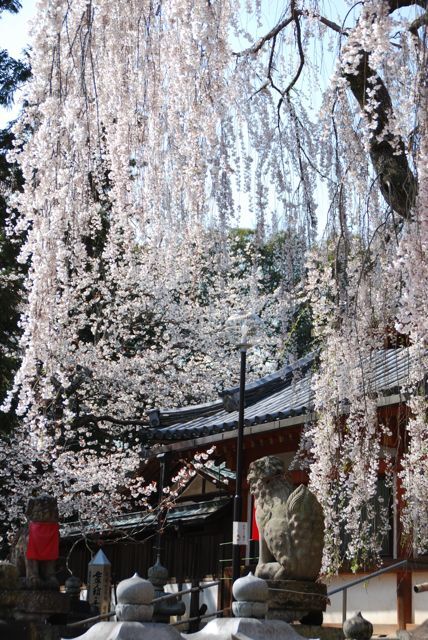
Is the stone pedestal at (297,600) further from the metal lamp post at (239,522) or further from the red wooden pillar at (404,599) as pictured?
the metal lamp post at (239,522)

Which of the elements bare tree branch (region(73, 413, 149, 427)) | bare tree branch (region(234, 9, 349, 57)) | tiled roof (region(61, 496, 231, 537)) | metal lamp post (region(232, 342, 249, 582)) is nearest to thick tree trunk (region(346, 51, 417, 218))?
bare tree branch (region(234, 9, 349, 57))

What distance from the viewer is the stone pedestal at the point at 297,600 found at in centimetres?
785

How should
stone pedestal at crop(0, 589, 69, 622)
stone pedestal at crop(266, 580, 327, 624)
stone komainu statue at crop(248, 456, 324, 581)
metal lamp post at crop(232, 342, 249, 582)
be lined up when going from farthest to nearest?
metal lamp post at crop(232, 342, 249, 582), stone pedestal at crop(0, 589, 69, 622), stone komainu statue at crop(248, 456, 324, 581), stone pedestal at crop(266, 580, 327, 624)

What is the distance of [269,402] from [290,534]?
207 inches

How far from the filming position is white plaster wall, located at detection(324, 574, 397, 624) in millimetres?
10336

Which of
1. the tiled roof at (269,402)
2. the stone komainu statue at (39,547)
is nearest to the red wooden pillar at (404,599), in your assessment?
the tiled roof at (269,402)

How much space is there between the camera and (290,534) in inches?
334

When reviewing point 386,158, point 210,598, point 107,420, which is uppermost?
point 107,420

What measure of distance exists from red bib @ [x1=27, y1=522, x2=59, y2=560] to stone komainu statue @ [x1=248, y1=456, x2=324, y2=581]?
8.53 feet

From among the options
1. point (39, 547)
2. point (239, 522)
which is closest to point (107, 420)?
point (239, 522)

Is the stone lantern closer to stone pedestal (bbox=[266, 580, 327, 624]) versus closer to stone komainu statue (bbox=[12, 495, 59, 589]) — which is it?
stone komainu statue (bbox=[12, 495, 59, 589])

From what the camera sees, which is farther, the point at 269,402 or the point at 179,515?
the point at 179,515

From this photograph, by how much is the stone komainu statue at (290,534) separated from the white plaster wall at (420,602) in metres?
1.69

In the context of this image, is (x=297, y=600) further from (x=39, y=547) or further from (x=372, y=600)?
(x=39, y=547)
